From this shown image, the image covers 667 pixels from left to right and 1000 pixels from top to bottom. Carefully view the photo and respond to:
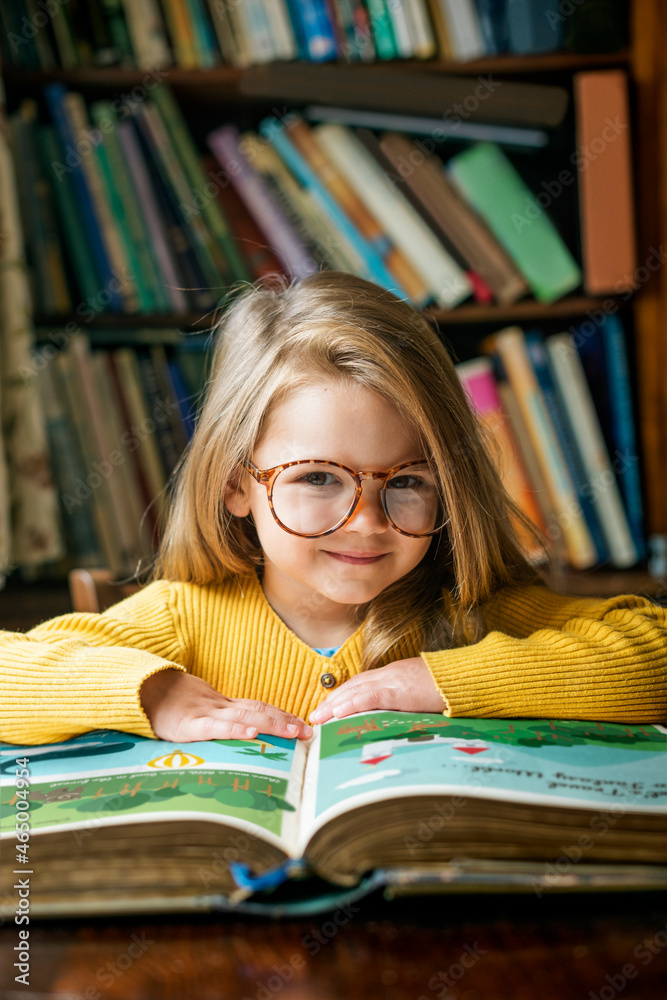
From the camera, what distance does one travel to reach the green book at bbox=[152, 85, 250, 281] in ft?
4.87

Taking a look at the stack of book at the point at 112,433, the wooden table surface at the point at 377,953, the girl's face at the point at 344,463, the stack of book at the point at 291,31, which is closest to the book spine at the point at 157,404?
the stack of book at the point at 112,433

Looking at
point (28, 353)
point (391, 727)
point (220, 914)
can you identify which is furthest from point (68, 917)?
point (28, 353)

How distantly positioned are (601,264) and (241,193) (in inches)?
26.7

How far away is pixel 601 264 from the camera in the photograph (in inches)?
58.8

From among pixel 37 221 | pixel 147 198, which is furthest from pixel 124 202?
pixel 37 221

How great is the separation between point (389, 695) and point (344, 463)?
208 millimetres

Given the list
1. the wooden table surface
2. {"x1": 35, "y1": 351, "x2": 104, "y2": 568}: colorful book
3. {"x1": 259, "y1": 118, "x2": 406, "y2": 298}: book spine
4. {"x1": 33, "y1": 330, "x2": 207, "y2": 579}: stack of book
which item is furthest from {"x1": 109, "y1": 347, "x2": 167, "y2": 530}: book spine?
the wooden table surface

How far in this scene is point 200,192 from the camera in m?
1.50

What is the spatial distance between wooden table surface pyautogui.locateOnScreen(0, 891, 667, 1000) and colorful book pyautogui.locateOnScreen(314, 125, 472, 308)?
1243 mm

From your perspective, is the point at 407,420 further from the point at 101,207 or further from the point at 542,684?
the point at 101,207

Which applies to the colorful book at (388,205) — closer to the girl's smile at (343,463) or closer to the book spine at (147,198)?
the book spine at (147,198)

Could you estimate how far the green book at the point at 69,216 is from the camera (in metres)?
1.47

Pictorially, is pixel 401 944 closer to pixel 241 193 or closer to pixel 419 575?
pixel 419 575

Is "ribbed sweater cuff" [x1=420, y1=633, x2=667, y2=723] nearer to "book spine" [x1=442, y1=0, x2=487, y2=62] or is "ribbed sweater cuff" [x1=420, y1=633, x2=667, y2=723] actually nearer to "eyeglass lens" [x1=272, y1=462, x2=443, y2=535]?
"eyeglass lens" [x1=272, y1=462, x2=443, y2=535]
